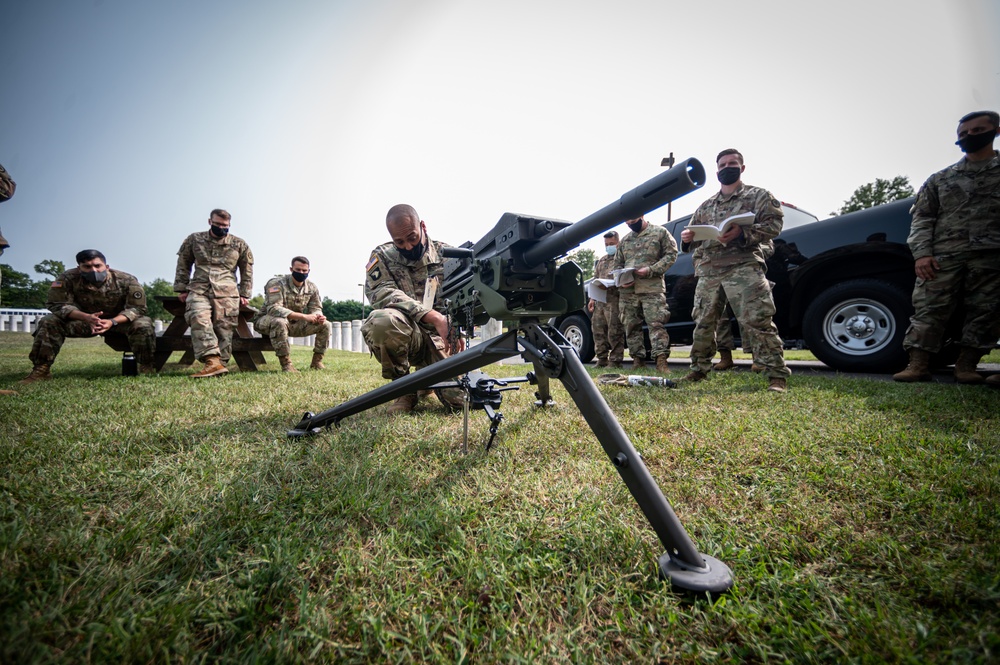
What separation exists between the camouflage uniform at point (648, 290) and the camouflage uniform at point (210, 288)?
5.54 m

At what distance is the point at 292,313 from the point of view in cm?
576

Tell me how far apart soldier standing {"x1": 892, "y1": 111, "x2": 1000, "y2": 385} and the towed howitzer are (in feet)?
12.8

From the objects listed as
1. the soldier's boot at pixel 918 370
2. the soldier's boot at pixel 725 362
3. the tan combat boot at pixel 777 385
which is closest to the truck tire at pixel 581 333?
the soldier's boot at pixel 725 362

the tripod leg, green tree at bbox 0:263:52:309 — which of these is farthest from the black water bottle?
green tree at bbox 0:263:52:309

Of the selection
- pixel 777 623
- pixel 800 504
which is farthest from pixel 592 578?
pixel 800 504

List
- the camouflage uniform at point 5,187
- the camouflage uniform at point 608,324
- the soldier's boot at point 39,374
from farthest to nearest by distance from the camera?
the camouflage uniform at point 608,324
the soldier's boot at point 39,374
the camouflage uniform at point 5,187

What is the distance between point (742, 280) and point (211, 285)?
642 centimetres

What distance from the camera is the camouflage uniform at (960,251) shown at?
10.5 ft

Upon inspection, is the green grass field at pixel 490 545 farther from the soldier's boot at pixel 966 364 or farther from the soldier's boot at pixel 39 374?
the soldier's boot at pixel 39 374

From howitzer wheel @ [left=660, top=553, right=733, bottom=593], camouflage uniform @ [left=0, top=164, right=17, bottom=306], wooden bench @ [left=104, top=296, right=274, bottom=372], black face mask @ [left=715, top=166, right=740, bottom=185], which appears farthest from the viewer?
wooden bench @ [left=104, top=296, right=274, bottom=372]

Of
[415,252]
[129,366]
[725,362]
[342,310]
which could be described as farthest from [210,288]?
[342,310]

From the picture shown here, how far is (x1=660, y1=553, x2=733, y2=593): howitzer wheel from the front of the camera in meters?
0.87

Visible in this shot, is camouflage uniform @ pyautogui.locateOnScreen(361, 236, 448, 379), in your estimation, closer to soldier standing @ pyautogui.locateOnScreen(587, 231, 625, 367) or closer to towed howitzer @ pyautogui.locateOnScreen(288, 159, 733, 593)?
towed howitzer @ pyautogui.locateOnScreen(288, 159, 733, 593)

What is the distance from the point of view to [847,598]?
0.84 m
